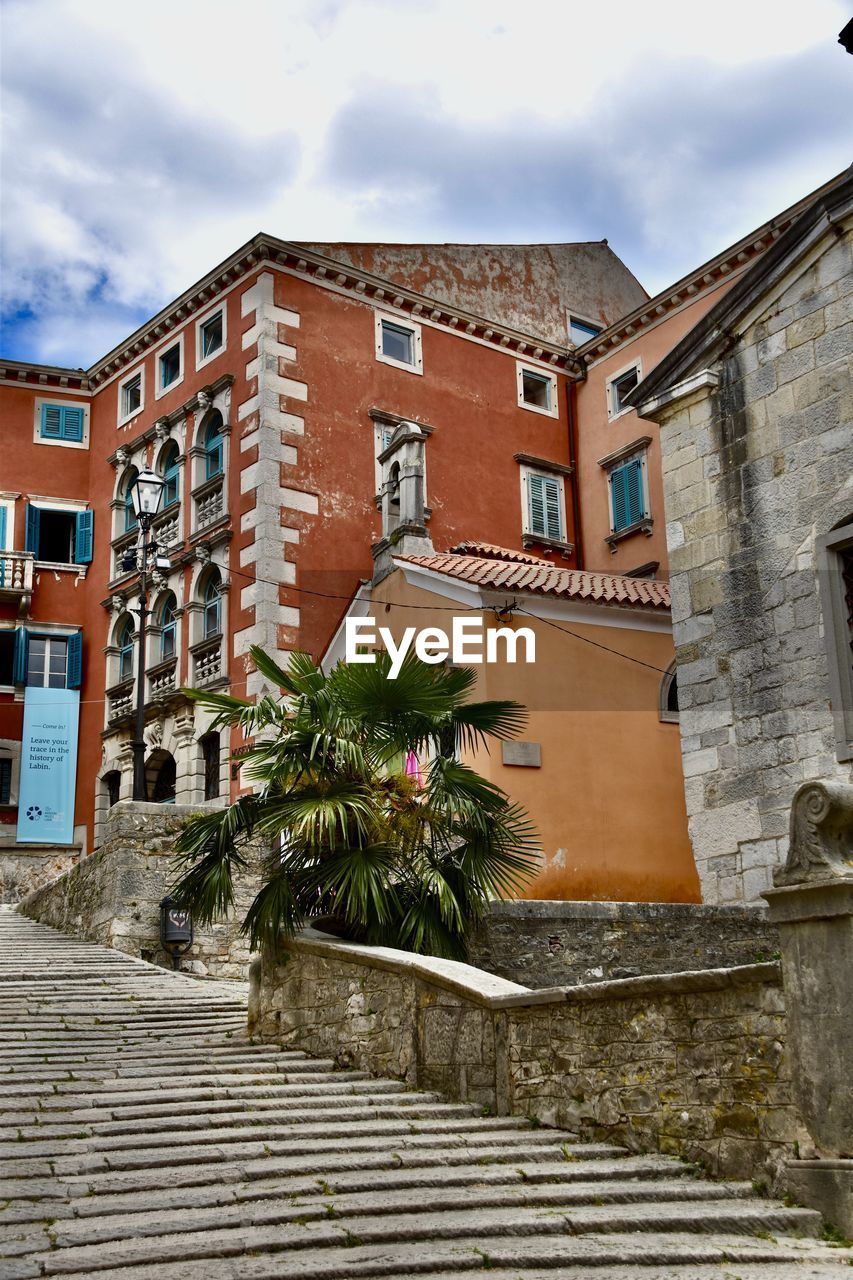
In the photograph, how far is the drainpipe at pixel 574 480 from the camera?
28.3 meters

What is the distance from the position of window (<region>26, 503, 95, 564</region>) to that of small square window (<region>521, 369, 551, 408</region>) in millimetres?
9329

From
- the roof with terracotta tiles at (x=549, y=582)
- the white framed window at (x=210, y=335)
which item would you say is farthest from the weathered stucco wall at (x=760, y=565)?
the white framed window at (x=210, y=335)

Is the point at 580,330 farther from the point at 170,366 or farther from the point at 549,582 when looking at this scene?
the point at 549,582

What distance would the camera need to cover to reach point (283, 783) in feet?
37.7

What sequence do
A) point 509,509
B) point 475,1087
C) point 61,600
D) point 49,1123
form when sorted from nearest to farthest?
point 49,1123, point 475,1087, point 509,509, point 61,600

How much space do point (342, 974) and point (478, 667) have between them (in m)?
7.38

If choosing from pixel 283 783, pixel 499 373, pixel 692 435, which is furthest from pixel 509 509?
pixel 283 783

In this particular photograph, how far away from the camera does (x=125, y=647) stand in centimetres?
2855

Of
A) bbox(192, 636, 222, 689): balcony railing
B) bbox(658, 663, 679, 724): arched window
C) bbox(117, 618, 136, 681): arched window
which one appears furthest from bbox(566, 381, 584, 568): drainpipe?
bbox(658, 663, 679, 724): arched window

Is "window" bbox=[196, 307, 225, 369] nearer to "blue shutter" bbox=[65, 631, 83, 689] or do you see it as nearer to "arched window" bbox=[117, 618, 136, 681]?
"arched window" bbox=[117, 618, 136, 681]

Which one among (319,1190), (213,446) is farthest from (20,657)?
(319,1190)

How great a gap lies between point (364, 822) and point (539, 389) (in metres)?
19.6

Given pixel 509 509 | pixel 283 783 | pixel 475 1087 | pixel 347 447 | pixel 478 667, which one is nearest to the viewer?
pixel 475 1087

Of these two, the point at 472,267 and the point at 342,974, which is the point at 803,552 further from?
the point at 472,267
